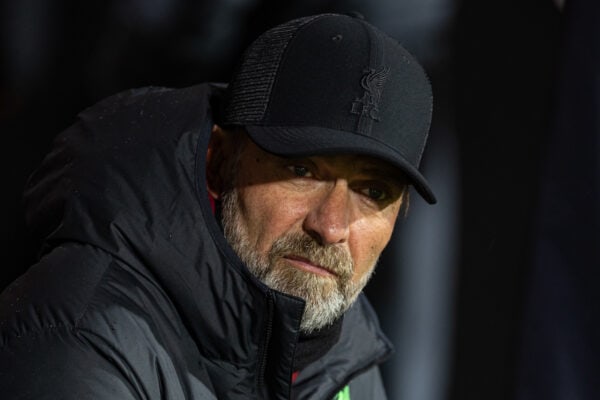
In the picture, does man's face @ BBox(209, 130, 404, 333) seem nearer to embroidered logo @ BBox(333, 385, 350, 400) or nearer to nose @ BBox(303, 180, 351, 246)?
nose @ BBox(303, 180, 351, 246)

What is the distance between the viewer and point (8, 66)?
A: 2.15 meters

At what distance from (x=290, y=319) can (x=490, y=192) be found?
94cm

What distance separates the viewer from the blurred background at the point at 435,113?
209cm

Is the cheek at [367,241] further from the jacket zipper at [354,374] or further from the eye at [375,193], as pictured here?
the jacket zipper at [354,374]

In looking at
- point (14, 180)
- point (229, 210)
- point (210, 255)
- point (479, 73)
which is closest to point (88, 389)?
point (210, 255)

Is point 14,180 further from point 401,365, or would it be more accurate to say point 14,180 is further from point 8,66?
point 401,365

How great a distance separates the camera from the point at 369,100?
4.35 ft

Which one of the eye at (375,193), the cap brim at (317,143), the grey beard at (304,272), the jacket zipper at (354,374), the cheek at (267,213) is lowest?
the jacket zipper at (354,374)

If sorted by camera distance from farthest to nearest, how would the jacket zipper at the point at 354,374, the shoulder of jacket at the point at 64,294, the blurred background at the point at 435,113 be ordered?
1. the blurred background at the point at 435,113
2. the jacket zipper at the point at 354,374
3. the shoulder of jacket at the point at 64,294

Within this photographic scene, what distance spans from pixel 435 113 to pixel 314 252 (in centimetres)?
93

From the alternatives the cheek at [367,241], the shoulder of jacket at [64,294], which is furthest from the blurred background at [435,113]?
the shoulder of jacket at [64,294]

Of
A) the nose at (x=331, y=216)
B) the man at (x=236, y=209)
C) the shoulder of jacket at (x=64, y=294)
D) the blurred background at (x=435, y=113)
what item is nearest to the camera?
the shoulder of jacket at (x=64, y=294)

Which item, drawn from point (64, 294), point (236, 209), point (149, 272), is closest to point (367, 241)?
point (236, 209)

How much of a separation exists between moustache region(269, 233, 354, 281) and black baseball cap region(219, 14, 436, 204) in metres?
0.14
